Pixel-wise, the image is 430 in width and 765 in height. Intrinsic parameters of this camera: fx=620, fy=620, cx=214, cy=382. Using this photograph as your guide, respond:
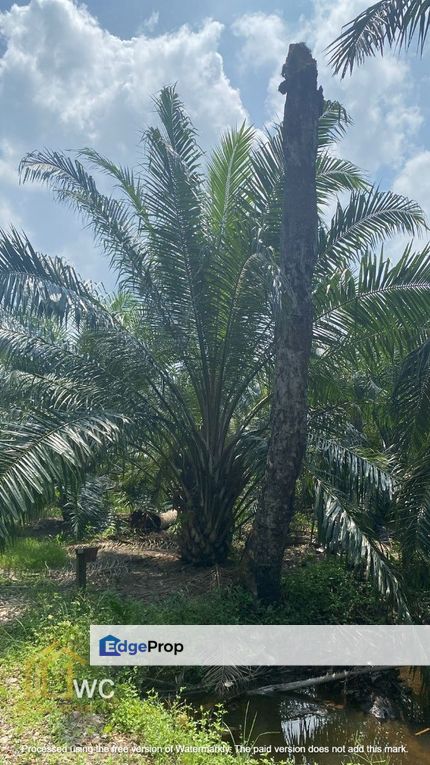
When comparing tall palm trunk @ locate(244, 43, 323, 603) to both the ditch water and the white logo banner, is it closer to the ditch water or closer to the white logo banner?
the white logo banner

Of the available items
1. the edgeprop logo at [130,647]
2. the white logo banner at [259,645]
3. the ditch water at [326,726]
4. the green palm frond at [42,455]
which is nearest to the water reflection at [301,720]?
the ditch water at [326,726]

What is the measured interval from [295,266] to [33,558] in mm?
5568

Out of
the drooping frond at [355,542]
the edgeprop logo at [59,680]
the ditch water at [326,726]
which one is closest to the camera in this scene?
the edgeprop logo at [59,680]

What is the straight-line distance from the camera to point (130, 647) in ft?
17.0

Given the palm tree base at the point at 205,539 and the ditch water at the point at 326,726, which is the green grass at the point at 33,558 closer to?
the palm tree base at the point at 205,539

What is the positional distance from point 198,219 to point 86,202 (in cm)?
140

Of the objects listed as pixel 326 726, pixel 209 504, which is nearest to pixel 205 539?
pixel 209 504

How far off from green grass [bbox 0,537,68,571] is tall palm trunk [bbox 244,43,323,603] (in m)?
3.94

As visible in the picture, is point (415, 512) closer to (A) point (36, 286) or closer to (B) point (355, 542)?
(B) point (355, 542)

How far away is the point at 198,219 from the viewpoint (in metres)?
7.05

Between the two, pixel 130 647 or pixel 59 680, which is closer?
pixel 59 680

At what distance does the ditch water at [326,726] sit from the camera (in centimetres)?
448

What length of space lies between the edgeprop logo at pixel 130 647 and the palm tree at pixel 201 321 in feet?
5.35

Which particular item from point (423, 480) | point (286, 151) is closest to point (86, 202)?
point (286, 151)
